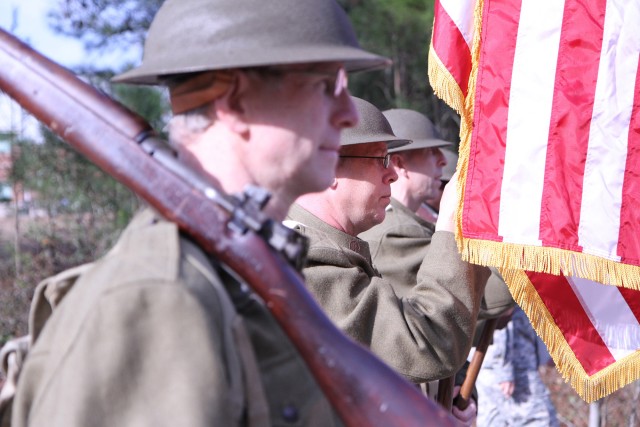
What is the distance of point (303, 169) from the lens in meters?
1.70

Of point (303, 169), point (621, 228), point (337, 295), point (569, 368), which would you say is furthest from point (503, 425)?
point (303, 169)

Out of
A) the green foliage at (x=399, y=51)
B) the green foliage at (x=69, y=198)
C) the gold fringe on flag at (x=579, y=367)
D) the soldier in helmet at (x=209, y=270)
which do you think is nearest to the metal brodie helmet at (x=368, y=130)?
the gold fringe on flag at (x=579, y=367)

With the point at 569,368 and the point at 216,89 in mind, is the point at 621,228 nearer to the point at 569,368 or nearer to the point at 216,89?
the point at 569,368

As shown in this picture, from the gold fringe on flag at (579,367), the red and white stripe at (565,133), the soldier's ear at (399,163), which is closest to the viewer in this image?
the red and white stripe at (565,133)

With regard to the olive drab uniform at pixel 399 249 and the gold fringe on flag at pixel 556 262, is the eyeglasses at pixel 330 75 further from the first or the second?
the olive drab uniform at pixel 399 249

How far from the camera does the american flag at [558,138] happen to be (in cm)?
340

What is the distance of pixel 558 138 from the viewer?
345 cm

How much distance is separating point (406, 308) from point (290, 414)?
141 centimetres

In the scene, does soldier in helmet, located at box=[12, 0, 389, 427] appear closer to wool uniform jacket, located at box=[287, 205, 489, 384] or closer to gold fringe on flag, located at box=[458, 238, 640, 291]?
wool uniform jacket, located at box=[287, 205, 489, 384]

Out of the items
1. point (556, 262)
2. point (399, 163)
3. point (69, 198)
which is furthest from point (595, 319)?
point (69, 198)

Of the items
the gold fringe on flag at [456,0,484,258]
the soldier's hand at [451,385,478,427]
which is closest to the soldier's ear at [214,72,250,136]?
the gold fringe on flag at [456,0,484,258]

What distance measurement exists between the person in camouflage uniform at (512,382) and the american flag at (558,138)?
3.08m

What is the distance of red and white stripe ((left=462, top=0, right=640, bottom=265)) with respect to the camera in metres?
3.42

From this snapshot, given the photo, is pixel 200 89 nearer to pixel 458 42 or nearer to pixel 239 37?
pixel 239 37
